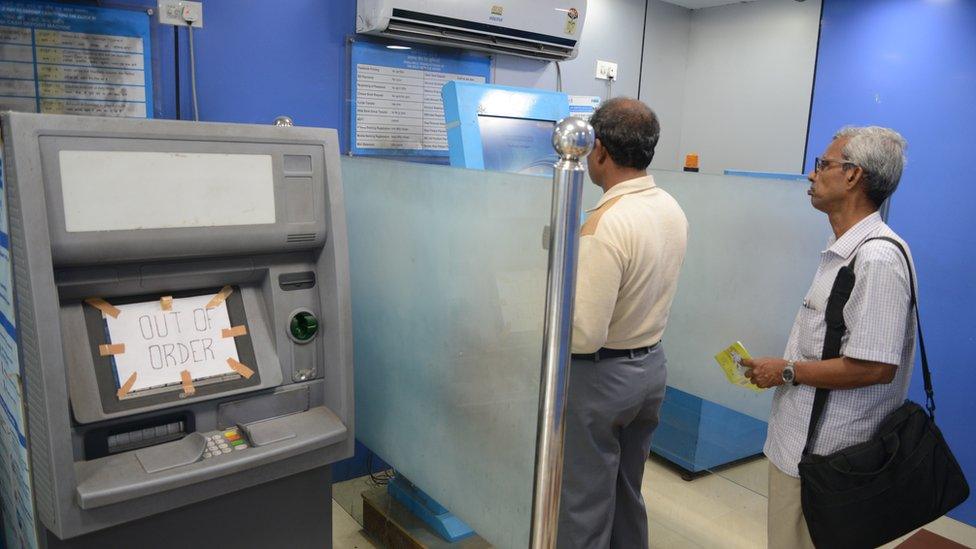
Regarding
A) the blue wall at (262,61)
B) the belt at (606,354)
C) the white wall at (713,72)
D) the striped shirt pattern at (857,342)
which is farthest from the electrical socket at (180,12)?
the striped shirt pattern at (857,342)

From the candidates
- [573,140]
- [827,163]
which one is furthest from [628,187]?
[573,140]

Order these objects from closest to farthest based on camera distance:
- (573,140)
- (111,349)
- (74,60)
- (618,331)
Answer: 1. (573,140)
2. (111,349)
3. (618,331)
4. (74,60)

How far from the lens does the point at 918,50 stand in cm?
309

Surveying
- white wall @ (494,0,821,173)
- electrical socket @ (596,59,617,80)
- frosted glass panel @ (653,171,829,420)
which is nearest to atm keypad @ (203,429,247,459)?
frosted glass panel @ (653,171,829,420)

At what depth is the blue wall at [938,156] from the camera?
2.99m

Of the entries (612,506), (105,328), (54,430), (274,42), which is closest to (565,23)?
(274,42)

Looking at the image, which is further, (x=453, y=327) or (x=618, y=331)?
(x=618, y=331)

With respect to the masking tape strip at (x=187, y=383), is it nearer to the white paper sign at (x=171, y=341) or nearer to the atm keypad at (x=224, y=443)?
the white paper sign at (x=171, y=341)

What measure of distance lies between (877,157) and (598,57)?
1994 millimetres

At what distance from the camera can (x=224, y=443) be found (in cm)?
154

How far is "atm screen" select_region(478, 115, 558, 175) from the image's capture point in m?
2.32

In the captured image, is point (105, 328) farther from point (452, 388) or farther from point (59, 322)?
point (452, 388)

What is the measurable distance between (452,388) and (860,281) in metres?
1.04

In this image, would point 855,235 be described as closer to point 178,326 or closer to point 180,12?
point 178,326
